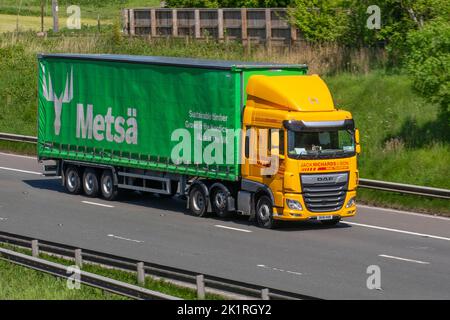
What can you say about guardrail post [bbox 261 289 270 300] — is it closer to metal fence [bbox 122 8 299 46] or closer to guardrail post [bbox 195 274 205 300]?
guardrail post [bbox 195 274 205 300]

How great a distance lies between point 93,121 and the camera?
31.6 meters

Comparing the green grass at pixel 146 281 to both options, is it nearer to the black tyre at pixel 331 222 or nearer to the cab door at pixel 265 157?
the cab door at pixel 265 157

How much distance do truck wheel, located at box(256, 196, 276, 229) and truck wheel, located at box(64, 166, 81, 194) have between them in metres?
7.26

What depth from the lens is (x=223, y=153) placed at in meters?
27.4

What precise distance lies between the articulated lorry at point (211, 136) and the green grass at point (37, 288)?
7.70 m

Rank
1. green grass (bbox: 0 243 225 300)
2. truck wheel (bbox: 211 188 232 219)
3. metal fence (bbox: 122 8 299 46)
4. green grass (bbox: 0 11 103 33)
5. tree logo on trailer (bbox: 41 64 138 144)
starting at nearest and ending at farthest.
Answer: green grass (bbox: 0 243 225 300), truck wheel (bbox: 211 188 232 219), tree logo on trailer (bbox: 41 64 138 144), metal fence (bbox: 122 8 299 46), green grass (bbox: 0 11 103 33)

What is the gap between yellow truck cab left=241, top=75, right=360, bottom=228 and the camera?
26.1 m

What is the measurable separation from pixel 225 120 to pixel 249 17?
2097 centimetres

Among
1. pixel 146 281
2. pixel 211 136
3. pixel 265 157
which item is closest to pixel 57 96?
pixel 211 136

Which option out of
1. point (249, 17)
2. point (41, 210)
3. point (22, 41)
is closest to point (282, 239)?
point (41, 210)

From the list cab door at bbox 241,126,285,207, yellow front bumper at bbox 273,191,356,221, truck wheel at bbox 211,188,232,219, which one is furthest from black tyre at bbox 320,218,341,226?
truck wheel at bbox 211,188,232,219

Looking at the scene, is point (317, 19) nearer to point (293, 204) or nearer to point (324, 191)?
point (324, 191)

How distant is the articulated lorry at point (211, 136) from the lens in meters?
26.2

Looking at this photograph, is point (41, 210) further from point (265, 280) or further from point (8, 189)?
point (265, 280)
